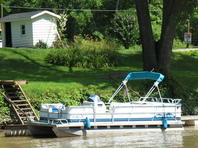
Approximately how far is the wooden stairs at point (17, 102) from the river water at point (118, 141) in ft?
5.26

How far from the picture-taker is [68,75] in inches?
1300

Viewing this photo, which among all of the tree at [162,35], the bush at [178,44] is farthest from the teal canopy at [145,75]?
the bush at [178,44]

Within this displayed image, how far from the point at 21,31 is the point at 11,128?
91.4 ft

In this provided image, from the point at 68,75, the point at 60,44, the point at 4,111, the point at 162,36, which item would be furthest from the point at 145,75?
the point at 60,44

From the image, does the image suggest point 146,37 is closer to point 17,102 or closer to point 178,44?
point 17,102

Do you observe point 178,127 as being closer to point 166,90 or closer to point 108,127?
point 108,127

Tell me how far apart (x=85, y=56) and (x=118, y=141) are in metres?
16.9

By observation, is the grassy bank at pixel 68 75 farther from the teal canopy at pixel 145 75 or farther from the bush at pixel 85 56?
the teal canopy at pixel 145 75

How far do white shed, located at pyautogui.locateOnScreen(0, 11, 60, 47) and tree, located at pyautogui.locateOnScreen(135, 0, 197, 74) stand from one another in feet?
62.8

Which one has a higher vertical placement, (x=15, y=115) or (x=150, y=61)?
(x=150, y=61)

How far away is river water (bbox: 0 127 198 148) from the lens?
65.3ft

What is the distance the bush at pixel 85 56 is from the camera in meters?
36.9

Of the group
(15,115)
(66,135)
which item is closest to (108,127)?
(66,135)

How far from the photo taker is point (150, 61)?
1225 inches
